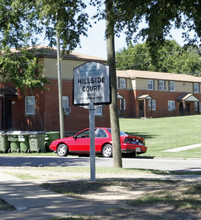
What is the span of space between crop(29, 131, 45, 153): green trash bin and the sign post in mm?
15640

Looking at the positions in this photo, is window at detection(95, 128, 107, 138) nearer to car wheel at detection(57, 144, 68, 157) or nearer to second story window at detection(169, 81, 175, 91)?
car wheel at detection(57, 144, 68, 157)

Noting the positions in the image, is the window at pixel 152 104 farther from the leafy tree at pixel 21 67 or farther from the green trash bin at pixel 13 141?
the green trash bin at pixel 13 141

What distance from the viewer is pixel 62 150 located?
22.4 meters

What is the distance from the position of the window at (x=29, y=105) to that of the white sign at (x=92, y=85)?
77.8 feet

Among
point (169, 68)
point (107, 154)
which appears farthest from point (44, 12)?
point (169, 68)

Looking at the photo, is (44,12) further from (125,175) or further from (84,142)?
(84,142)

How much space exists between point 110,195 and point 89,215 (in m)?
1.87

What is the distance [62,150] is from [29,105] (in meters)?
12.3

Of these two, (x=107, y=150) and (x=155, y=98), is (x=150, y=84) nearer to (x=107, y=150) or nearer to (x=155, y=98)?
(x=155, y=98)

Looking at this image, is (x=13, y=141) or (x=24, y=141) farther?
(x=13, y=141)

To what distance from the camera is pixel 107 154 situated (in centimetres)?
2108

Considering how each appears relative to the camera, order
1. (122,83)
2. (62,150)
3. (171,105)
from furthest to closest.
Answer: (171,105), (122,83), (62,150)

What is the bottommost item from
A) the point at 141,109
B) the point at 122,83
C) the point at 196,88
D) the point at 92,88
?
the point at 92,88

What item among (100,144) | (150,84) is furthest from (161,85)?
(100,144)
